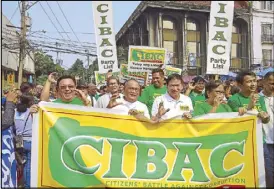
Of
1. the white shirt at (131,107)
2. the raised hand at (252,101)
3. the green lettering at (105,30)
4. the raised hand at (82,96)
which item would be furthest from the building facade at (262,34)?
the raised hand at (82,96)

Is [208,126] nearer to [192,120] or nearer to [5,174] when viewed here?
[192,120]

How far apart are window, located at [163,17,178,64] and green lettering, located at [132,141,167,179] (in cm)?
3423

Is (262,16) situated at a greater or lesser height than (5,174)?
greater

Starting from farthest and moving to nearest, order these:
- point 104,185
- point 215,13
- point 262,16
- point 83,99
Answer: point 262,16, point 215,13, point 83,99, point 104,185

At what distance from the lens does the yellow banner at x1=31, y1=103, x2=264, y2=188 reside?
4574mm

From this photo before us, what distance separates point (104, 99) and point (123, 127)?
61.1 inches

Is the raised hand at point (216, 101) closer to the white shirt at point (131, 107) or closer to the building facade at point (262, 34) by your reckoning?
the white shirt at point (131, 107)

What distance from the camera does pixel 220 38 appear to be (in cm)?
861

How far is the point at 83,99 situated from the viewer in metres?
5.29

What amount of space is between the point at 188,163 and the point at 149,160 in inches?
18.3

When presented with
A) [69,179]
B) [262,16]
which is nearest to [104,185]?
[69,179]

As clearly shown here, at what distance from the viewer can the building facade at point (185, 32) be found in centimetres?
3862

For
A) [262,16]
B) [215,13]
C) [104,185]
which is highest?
[262,16]

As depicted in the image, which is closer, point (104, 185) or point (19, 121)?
point (104, 185)
